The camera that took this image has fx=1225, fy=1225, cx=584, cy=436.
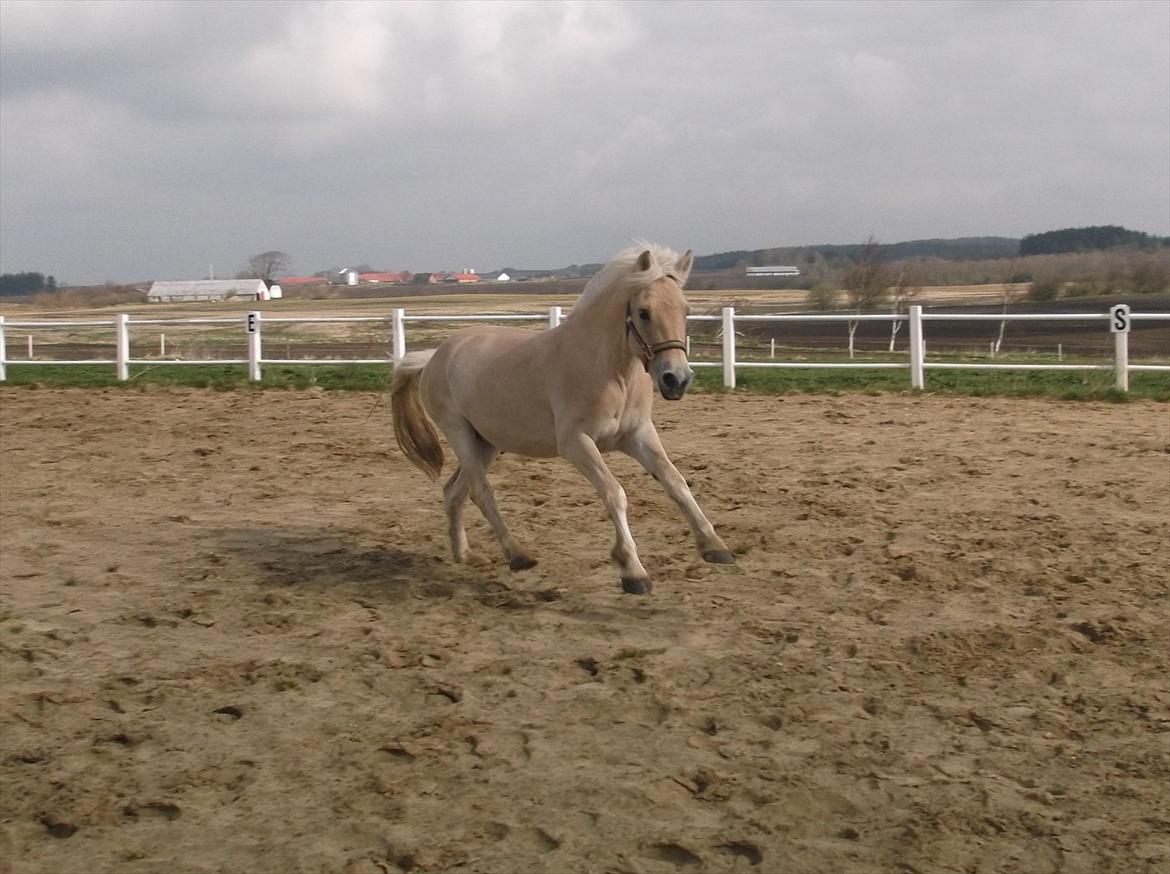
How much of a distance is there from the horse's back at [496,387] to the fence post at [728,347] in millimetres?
7412

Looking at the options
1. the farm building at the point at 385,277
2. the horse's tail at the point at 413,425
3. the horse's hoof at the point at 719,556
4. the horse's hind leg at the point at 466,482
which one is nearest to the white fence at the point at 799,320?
the horse's tail at the point at 413,425

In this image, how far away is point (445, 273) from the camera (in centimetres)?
6194

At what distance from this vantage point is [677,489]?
19.0ft

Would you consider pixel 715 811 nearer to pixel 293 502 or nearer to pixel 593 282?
pixel 593 282

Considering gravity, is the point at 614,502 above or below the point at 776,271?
below

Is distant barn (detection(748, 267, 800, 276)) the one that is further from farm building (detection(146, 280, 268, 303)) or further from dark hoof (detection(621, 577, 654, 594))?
dark hoof (detection(621, 577, 654, 594))

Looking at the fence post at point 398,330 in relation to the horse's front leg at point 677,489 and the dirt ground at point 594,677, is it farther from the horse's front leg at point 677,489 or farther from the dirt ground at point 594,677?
the horse's front leg at point 677,489

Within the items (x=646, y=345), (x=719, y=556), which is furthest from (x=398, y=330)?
(x=719, y=556)

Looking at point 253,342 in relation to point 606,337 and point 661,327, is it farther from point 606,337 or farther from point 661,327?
point 661,327

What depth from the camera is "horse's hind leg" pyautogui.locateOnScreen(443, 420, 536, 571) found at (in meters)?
6.64

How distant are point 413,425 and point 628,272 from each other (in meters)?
2.10

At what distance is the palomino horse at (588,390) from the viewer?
18.3ft

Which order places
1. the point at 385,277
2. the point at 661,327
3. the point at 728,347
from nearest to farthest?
the point at 661,327
the point at 728,347
the point at 385,277

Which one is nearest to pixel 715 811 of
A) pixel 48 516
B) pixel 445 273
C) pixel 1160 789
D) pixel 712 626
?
pixel 1160 789
